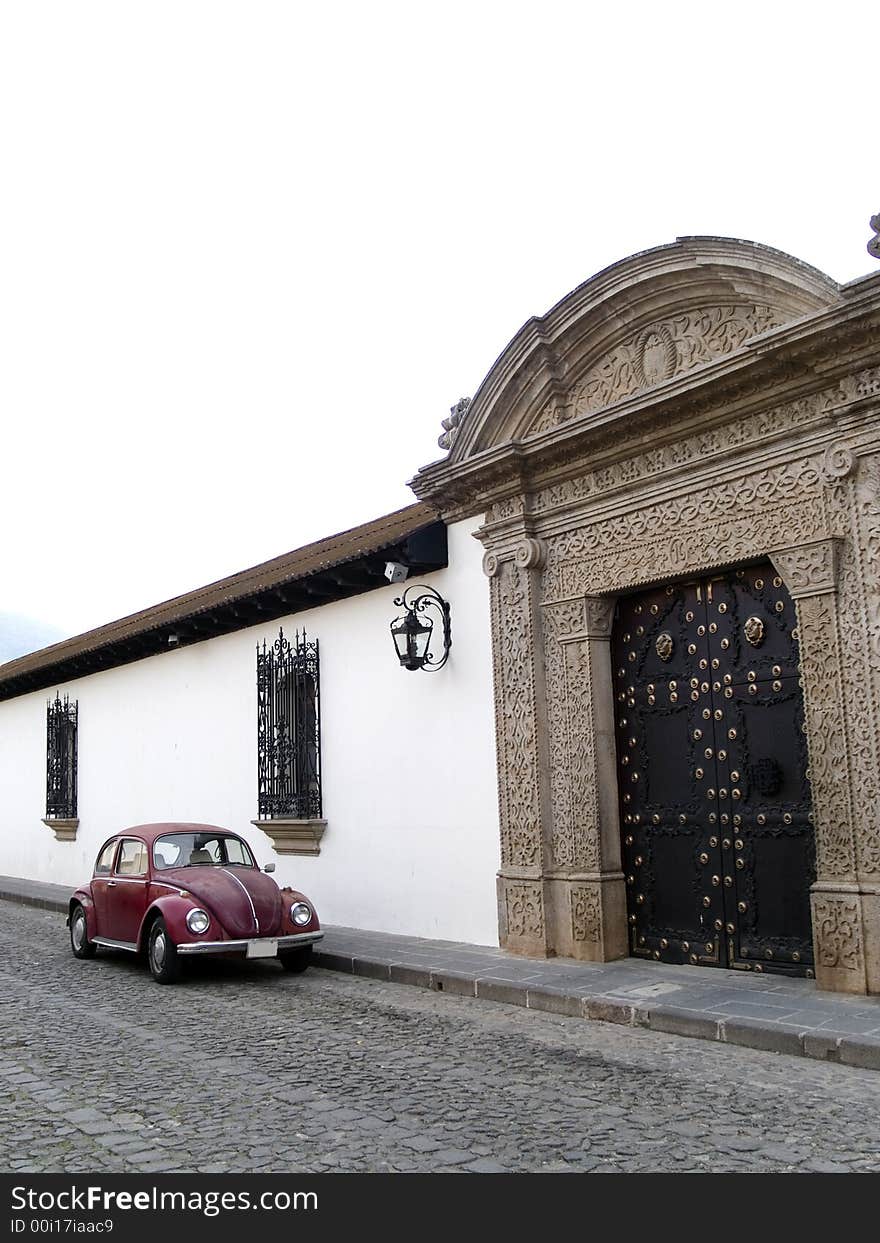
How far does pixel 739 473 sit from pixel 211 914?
525cm

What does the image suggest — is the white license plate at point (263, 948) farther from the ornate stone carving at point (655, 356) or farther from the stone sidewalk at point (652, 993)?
the ornate stone carving at point (655, 356)

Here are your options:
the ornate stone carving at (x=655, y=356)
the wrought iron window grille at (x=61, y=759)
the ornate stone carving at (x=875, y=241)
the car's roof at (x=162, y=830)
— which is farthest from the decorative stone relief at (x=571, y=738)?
the wrought iron window grille at (x=61, y=759)

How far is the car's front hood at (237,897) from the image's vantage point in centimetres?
873

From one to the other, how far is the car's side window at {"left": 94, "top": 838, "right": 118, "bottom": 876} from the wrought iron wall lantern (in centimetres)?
326

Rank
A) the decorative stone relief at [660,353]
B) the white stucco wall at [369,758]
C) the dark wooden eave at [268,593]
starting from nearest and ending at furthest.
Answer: the decorative stone relief at [660,353] < the white stucco wall at [369,758] < the dark wooden eave at [268,593]

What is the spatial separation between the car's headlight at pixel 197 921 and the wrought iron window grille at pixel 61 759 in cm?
980

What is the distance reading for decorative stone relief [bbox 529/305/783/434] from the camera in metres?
7.77

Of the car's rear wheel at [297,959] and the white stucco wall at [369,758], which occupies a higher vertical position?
the white stucco wall at [369,758]

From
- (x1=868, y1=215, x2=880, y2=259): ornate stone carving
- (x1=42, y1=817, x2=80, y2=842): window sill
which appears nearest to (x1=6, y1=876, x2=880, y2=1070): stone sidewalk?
(x1=868, y1=215, x2=880, y2=259): ornate stone carving

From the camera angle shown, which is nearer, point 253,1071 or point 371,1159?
point 371,1159

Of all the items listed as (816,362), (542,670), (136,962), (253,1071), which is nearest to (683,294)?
(816,362)

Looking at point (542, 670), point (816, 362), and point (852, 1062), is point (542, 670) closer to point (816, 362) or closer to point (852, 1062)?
point (816, 362)
